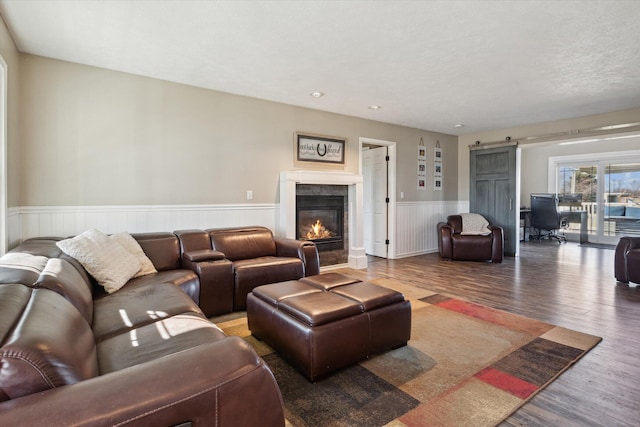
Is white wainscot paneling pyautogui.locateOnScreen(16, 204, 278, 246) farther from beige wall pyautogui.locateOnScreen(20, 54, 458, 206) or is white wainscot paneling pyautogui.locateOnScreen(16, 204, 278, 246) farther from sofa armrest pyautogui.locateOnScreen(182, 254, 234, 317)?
sofa armrest pyautogui.locateOnScreen(182, 254, 234, 317)

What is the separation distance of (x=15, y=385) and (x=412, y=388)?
177 centimetres

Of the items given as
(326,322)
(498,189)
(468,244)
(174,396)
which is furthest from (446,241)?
(174,396)

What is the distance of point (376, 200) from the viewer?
20.6 feet

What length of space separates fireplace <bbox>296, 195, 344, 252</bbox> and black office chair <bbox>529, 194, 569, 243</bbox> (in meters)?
5.75

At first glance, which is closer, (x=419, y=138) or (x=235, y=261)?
(x=235, y=261)

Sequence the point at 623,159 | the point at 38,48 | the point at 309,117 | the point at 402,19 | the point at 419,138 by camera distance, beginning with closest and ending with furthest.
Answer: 1. the point at 402,19
2. the point at 38,48
3. the point at 309,117
4. the point at 419,138
5. the point at 623,159

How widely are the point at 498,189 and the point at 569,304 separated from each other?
3338 millimetres

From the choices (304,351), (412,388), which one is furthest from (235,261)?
(412,388)

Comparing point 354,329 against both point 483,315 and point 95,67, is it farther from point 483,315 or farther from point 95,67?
point 95,67

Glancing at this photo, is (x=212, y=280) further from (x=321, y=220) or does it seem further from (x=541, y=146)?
(x=541, y=146)

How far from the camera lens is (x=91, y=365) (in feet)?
3.71

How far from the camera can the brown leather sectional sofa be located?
31.7 inches

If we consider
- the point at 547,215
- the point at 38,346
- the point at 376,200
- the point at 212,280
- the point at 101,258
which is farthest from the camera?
the point at 547,215

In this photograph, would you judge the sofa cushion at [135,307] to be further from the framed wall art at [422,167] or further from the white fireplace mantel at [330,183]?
the framed wall art at [422,167]
